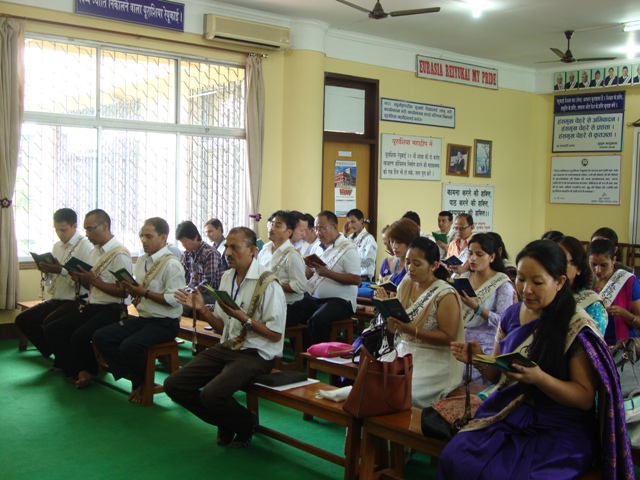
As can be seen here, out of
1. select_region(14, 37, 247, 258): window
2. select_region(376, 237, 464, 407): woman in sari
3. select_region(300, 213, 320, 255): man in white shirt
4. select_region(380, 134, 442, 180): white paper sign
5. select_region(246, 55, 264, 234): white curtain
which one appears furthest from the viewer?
select_region(380, 134, 442, 180): white paper sign

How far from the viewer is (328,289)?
6.04 meters

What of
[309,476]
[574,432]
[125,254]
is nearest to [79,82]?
[125,254]

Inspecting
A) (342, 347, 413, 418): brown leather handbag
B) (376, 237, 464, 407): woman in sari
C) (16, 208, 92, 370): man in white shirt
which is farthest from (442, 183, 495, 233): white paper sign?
(342, 347, 413, 418): brown leather handbag

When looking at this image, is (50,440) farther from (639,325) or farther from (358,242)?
(358,242)

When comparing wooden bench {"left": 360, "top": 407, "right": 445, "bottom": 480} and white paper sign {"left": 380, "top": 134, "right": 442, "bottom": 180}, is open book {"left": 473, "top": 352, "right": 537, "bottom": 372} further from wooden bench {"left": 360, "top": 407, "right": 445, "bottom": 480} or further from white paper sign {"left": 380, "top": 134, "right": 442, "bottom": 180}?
white paper sign {"left": 380, "top": 134, "right": 442, "bottom": 180}

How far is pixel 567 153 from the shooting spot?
1138cm

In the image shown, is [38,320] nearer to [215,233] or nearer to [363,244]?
[215,233]

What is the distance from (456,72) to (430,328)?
24.7 feet

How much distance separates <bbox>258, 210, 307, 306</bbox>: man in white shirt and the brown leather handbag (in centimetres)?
259

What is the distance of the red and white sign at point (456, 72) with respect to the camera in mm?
10008

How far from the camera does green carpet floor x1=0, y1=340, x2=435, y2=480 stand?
3.66 meters

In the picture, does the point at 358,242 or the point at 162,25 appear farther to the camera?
the point at 358,242

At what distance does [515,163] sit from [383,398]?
29.0 ft

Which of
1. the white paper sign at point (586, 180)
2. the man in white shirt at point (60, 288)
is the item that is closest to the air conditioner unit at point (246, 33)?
the man in white shirt at point (60, 288)
